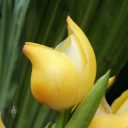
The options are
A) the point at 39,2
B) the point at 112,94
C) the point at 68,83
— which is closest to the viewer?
the point at 68,83

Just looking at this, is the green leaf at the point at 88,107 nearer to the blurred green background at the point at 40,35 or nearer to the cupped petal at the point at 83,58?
the cupped petal at the point at 83,58

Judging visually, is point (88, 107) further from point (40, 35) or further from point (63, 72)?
point (40, 35)

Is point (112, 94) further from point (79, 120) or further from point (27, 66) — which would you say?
point (79, 120)

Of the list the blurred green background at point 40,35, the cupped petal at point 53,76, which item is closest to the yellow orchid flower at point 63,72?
the cupped petal at point 53,76

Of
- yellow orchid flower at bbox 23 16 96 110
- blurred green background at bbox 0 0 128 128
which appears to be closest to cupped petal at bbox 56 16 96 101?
yellow orchid flower at bbox 23 16 96 110

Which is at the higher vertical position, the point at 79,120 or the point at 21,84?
the point at 79,120

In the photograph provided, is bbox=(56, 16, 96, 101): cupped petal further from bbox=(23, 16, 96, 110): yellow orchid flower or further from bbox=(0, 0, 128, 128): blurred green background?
bbox=(0, 0, 128, 128): blurred green background

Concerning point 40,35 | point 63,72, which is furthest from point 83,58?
point 40,35

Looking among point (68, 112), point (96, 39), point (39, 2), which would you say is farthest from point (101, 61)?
point (68, 112)

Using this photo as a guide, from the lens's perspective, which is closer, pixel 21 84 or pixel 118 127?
pixel 118 127
